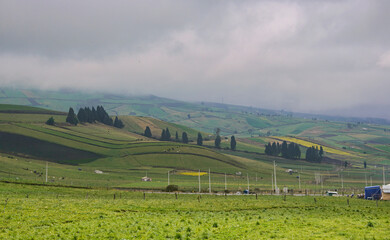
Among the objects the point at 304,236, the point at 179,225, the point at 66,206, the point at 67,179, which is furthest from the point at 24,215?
the point at 67,179

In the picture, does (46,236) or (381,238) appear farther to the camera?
(46,236)

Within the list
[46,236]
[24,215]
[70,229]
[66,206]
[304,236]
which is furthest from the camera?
[66,206]

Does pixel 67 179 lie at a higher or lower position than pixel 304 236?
lower

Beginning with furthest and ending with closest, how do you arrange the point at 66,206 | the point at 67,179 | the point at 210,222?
1. the point at 67,179
2. the point at 66,206
3. the point at 210,222

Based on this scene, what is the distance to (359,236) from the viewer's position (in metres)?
27.3

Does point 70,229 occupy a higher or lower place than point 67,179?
higher

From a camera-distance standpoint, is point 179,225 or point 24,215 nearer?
point 179,225

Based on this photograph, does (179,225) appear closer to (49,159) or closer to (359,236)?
(359,236)

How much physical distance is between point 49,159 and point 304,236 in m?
187

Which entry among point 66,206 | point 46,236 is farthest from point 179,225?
point 66,206

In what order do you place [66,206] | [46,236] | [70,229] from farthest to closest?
[66,206] → [70,229] → [46,236]

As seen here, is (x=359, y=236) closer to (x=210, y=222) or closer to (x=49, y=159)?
(x=210, y=222)

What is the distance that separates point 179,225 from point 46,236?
10.6m

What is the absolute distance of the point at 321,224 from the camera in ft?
111
